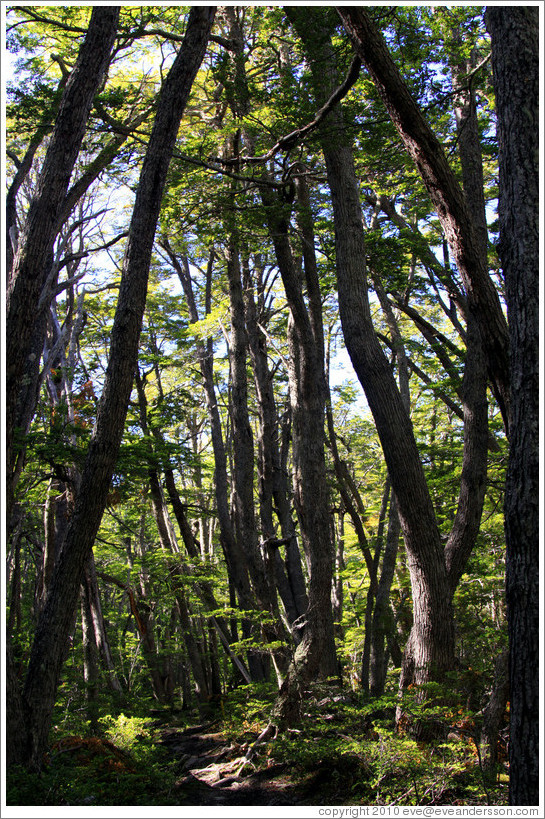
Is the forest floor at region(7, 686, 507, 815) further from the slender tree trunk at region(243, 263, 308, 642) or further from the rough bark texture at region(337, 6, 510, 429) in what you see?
the rough bark texture at region(337, 6, 510, 429)

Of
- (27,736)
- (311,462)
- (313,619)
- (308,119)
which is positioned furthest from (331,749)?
(308,119)

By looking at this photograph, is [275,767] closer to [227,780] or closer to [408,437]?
[227,780]

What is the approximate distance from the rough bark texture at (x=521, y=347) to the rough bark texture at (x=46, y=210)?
357 cm

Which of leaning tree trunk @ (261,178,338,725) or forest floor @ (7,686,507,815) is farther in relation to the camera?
leaning tree trunk @ (261,178,338,725)

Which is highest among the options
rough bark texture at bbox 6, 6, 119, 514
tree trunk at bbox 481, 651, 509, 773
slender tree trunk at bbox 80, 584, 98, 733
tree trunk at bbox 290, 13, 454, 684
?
rough bark texture at bbox 6, 6, 119, 514

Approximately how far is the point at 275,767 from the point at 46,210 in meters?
6.06

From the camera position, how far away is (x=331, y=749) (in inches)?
242

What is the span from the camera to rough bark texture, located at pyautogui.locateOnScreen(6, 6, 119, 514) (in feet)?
16.3

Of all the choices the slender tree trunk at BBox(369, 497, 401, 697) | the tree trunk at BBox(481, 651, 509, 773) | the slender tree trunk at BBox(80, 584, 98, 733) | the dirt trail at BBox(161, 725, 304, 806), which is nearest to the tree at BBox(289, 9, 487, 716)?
the tree trunk at BBox(481, 651, 509, 773)

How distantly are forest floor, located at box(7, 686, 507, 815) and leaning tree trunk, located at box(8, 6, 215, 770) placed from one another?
586 millimetres

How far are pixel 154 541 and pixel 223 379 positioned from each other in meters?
9.33

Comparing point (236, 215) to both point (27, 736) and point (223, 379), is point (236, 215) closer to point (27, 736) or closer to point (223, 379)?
point (27, 736)

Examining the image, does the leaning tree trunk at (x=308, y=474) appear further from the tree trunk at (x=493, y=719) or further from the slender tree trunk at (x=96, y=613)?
the slender tree trunk at (x=96, y=613)

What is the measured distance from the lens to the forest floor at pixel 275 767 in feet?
15.9
